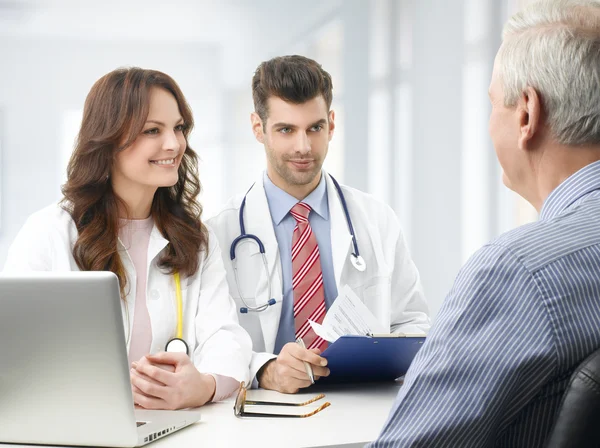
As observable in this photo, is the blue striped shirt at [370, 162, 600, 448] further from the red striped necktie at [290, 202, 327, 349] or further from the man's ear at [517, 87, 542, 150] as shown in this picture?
the red striped necktie at [290, 202, 327, 349]

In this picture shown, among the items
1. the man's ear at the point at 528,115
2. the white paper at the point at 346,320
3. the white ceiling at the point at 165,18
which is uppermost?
the white ceiling at the point at 165,18

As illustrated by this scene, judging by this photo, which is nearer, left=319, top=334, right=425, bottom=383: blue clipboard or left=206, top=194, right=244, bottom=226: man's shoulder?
left=319, top=334, right=425, bottom=383: blue clipboard

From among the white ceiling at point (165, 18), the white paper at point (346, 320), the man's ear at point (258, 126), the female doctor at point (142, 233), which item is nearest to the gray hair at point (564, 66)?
the white paper at point (346, 320)

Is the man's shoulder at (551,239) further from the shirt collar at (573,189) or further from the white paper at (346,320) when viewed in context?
the white paper at (346,320)

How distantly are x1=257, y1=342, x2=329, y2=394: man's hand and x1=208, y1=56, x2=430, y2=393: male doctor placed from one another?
327 mm

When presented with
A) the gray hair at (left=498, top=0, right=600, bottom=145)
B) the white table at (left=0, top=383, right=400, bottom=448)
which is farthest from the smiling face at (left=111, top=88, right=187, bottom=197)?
the gray hair at (left=498, top=0, right=600, bottom=145)

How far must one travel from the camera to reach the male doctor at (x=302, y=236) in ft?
6.88

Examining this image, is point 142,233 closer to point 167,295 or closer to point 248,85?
point 167,295

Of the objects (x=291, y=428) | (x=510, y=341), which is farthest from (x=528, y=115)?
(x=291, y=428)

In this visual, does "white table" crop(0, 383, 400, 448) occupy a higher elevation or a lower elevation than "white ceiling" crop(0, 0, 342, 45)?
lower

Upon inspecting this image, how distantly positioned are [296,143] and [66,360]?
1.31m

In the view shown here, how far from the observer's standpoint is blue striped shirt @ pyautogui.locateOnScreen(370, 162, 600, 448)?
79 cm

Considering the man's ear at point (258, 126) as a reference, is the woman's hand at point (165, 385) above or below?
below

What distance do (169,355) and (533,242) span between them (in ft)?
3.10
